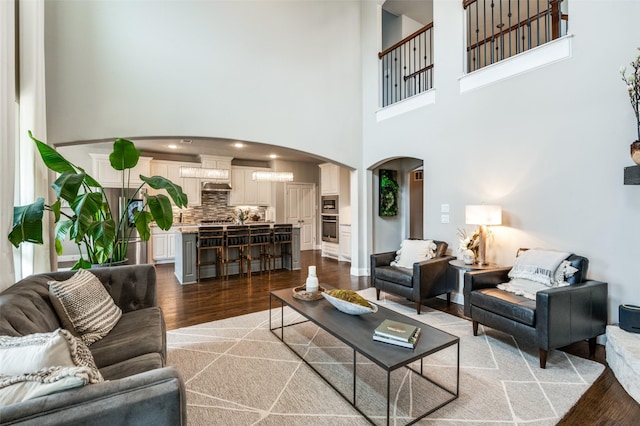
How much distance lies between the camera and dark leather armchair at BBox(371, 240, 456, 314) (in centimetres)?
380

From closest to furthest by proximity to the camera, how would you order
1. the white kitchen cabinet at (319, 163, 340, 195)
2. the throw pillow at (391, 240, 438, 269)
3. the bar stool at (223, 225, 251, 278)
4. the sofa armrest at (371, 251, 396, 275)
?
the throw pillow at (391, 240, 438, 269)
the sofa armrest at (371, 251, 396, 275)
the bar stool at (223, 225, 251, 278)
the white kitchen cabinet at (319, 163, 340, 195)

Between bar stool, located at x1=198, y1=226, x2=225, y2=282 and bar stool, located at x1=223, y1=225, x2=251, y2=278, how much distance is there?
114 millimetres

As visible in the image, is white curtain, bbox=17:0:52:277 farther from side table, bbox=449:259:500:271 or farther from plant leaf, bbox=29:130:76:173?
side table, bbox=449:259:500:271

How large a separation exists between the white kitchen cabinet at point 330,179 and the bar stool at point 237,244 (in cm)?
277

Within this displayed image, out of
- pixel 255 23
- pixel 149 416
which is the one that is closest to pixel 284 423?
pixel 149 416

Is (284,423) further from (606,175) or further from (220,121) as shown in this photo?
(220,121)

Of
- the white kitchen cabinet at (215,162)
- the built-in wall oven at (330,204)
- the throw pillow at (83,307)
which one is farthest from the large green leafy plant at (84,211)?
the built-in wall oven at (330,204)

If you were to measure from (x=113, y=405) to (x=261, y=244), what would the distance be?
533 cm

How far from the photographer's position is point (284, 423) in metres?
1.93

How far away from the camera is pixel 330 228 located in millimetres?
8312

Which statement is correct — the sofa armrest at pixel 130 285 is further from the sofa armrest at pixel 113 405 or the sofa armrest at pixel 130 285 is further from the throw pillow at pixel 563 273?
the throw pillow at pixel 563 273

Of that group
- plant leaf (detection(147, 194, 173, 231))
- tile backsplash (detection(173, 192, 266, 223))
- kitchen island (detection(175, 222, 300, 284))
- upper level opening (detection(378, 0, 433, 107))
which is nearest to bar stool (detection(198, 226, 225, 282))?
kitchen island (detection(175, 222, 300, 284))

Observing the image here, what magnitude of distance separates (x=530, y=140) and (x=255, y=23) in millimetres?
4505

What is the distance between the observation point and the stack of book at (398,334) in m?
1.98
